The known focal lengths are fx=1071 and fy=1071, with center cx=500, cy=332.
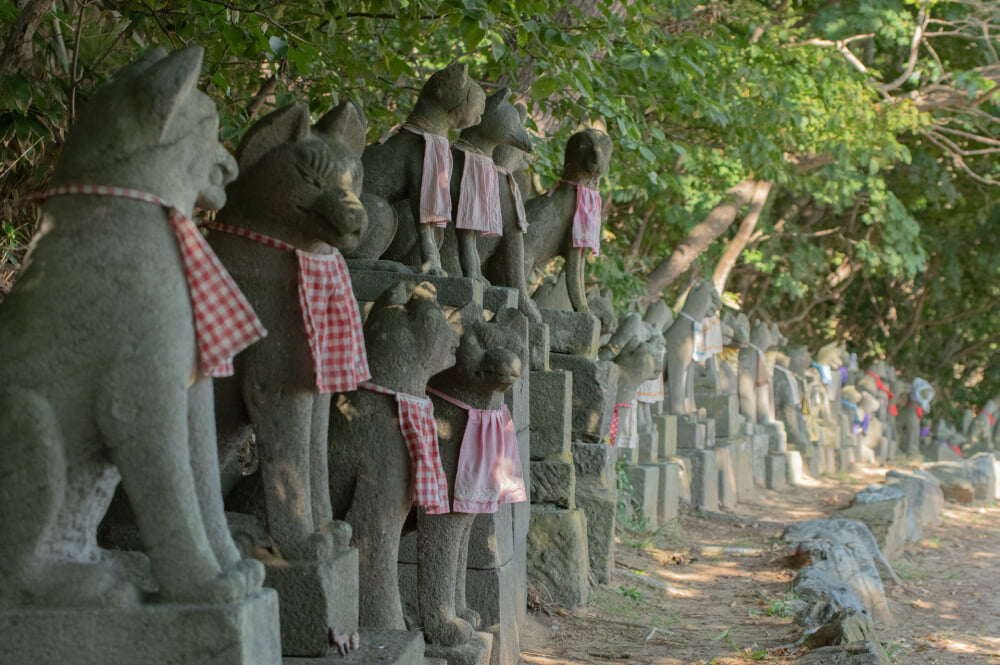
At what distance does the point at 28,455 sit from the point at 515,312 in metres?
2.52

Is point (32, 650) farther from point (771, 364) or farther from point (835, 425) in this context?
point (835, 425)

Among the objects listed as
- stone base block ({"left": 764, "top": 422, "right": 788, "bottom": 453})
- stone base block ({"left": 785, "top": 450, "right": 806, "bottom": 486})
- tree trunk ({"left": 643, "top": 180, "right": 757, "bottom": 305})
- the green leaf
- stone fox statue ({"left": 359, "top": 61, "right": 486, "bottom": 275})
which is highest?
tree trunk ({"left": 643, "top": 180, "right": 757, "bottom": 305})

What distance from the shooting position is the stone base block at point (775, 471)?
1476 centimetres

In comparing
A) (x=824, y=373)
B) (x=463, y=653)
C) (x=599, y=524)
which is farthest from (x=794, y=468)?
(x=463, y=653)

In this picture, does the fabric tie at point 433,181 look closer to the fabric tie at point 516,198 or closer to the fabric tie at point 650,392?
the fabric tie at point 516,198

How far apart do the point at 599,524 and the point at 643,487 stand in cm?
230

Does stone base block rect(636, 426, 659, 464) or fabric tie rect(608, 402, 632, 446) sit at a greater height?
fabric tie rect(608, 402, 632, 446)

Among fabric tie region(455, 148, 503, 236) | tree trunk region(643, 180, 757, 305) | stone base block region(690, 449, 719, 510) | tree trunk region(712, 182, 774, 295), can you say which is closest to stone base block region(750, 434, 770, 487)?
tree trunk region(712, 182, 774, 295)

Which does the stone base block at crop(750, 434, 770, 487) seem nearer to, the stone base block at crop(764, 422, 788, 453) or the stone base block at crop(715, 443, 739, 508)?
the stone base block at crop(764, 422, 788, 453)

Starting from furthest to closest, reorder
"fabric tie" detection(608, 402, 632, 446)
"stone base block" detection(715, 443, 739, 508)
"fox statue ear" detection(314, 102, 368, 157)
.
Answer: "stone base block" detection(715, 443, 739, 508) → "fabric tie" detection(608, 402, 632, 446) → "fox statue ear" detection(314, 102, 368, 157)

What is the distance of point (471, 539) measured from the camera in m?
4.64

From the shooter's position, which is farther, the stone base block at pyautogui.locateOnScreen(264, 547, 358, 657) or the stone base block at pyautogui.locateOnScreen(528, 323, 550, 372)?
the stone base block at pyautogui.locateOnScreen(528, 323, 550, 372)

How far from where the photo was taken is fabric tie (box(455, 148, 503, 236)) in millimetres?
4883

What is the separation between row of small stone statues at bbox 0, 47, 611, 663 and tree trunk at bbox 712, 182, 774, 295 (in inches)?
434
